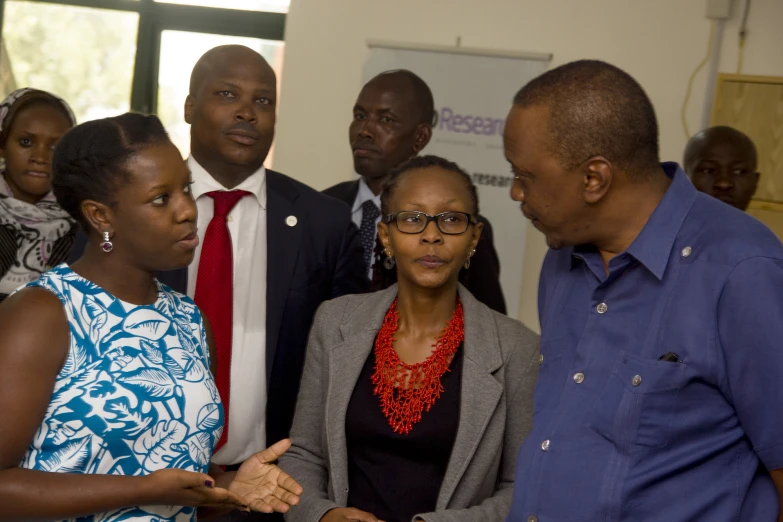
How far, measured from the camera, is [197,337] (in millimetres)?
2057

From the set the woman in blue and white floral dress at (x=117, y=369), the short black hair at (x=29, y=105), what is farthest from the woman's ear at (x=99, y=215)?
the short black hair at (x=29, y=105)

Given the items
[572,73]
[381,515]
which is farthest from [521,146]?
[381,515]

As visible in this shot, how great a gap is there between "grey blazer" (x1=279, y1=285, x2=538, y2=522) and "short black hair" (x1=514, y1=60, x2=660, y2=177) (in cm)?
68

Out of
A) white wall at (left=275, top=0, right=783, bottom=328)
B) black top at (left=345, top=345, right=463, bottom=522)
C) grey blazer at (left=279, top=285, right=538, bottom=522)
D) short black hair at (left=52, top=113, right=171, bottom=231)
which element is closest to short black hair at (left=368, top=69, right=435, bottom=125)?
grey blazer at (left=279, top=285, right=538, bottom=522)

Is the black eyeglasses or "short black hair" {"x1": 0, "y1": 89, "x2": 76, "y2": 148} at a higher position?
"short black hair" {"x1": 0, "y1": 89, "x2": 76, "y2": 148}

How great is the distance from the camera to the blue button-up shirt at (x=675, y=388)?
1.56m

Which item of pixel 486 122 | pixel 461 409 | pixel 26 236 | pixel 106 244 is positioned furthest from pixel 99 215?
pixel 486 122

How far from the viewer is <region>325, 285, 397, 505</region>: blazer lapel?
87.1 inches

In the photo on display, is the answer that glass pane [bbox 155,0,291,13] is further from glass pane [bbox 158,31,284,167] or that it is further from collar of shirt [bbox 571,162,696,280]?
collar of shirt [bbox 571,162,696,280]

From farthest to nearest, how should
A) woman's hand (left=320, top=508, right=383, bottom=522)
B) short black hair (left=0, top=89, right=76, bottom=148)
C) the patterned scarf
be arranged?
short black hair (left=0, top=89, right=76, bottom=148) < the patterned scarf < woman's hand (left=320, top=508, right=383, bottom=522)

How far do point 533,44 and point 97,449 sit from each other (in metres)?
4.41

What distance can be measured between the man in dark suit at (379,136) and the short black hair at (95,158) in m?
1.48

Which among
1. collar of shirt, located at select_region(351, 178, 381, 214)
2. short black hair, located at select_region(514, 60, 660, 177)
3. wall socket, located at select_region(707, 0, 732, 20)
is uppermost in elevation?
wall socket, located at select_region(707, 0, 732, 20)

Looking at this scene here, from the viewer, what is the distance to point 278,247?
105 inches
